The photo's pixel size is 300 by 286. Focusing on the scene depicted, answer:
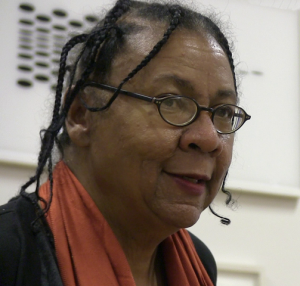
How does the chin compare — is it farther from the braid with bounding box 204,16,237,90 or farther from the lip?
the braid with bounding box 204,16,237,90

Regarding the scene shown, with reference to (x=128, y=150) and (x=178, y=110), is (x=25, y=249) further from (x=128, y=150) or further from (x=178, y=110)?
(x=178, y=110)

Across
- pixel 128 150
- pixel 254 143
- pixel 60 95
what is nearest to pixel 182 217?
pixel 128 150

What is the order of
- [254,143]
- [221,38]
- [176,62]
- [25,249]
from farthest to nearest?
[254,143]
[221,38]
[176,62]
[25,249]

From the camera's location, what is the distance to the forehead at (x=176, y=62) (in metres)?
0.90

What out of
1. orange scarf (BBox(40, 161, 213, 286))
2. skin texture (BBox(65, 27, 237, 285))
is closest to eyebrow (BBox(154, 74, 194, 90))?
skin texture (BBox(65, 27, 237, 285))

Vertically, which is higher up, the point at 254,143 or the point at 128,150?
the point at 128,150

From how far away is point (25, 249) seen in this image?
0.80m

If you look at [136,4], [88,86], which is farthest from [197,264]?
[136,4]

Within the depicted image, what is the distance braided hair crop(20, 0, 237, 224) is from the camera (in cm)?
92

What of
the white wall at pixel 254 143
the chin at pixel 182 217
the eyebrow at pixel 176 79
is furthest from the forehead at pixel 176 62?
the white wall at pixel 254 143

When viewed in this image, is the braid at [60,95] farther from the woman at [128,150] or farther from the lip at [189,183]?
the lip at [189,183]

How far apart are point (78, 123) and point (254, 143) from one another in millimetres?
1016

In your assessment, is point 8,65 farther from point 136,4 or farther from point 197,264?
point 197,264

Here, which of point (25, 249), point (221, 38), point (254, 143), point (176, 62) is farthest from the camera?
point (254, 143)
